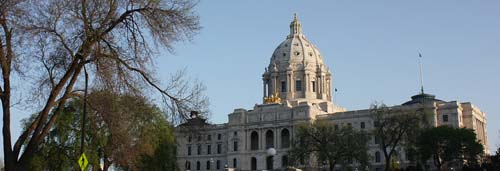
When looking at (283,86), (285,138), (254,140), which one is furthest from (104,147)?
(283,86)

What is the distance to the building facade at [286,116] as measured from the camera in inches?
4815

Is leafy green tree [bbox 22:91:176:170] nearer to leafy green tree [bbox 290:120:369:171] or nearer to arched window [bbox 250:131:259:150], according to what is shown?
leafy green tree [bbox 290:120:369:171]

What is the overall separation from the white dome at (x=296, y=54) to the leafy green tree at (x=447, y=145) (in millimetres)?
53309

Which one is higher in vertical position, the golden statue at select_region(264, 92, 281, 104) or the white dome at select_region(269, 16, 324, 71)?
the white dome at select_region(269, 16, 324, 71)

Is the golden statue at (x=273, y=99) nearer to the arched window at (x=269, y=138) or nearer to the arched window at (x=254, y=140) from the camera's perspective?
the arched window at (x=269, y=138)

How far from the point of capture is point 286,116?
12975 centimetres

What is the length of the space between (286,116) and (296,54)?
70.2 ft

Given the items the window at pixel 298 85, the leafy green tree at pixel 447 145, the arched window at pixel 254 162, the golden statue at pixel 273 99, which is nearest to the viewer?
the leafy green tree at pixel 447 145

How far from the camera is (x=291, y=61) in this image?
144m

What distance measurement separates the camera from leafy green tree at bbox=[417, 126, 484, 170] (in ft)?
297

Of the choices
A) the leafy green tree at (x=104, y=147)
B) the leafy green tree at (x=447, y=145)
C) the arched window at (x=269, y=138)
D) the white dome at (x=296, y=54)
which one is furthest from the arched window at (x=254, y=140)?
the leafy green tree at (x=104, y=147)

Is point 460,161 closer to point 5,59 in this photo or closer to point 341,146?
point 341,146

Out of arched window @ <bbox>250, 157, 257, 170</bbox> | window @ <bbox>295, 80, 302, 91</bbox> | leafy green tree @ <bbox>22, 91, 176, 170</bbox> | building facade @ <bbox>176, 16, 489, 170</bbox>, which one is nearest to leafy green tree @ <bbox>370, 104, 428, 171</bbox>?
building facade @ <bbox>176, 16, 489, 170</bbox>

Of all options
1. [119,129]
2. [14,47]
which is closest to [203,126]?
[119,129]
